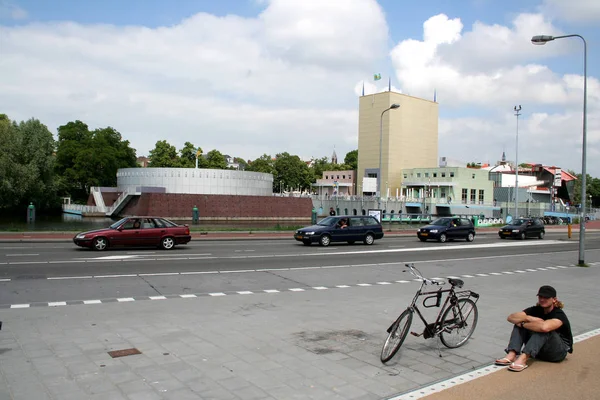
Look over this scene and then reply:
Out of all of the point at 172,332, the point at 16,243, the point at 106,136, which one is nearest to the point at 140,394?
the point at 172,332

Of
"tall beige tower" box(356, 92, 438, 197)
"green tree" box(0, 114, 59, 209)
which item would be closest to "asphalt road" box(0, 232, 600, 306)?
"green tree" box(0, 114, 59, 209)

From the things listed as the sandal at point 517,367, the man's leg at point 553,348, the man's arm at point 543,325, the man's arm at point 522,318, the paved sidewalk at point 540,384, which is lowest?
the paved sidewalk at point 540,384

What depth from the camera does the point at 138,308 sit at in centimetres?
950

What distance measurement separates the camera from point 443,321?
681 cm

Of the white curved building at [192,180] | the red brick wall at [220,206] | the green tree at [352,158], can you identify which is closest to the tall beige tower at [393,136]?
the red brick wall at [220,206]

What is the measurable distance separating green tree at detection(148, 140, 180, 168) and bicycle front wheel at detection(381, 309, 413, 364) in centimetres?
9346

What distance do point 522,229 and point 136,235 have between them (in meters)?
26.7

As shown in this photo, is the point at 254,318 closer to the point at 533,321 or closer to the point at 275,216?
the point at 533,321

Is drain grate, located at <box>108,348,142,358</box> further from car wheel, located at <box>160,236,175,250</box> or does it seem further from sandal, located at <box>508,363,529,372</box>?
car wheel, located at <box>160,236,175,250</box>

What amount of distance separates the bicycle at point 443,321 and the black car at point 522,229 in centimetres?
3035

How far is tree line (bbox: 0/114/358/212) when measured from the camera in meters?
55.9

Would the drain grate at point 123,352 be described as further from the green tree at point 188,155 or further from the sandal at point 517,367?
the green tree at point 188,155

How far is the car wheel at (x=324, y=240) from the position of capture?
2494 centimetres

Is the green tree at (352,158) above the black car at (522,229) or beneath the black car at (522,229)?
above
